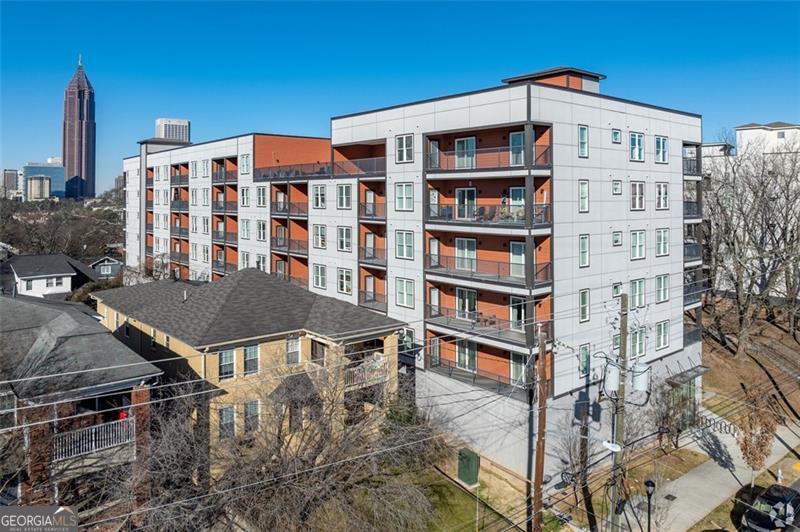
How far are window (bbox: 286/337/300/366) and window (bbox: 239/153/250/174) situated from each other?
63.3 ft

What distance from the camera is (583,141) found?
24609mm

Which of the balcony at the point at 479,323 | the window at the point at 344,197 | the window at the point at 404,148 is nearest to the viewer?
the balcony at the point at 479,323

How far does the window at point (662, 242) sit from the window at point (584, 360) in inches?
313

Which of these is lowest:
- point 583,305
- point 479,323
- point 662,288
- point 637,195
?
point 479,323

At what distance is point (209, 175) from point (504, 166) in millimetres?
29219

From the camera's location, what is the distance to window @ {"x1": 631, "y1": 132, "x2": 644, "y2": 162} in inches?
1071

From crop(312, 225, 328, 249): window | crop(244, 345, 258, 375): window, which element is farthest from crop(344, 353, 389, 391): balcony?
crop(312, 225, 328, 249): window

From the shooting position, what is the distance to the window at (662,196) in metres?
29.0

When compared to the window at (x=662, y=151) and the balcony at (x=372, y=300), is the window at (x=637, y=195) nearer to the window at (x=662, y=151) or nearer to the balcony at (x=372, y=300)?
the window at (x=662, y=151)

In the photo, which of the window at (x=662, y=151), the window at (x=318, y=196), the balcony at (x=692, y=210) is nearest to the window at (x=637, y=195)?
the window at (x=662, y=151)

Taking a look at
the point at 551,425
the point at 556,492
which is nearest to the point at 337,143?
the point at 551,425

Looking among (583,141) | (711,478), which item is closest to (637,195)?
(583,141)

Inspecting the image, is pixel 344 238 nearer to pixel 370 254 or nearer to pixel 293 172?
pixel 370 254

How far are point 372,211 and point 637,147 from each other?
14.0 metres
